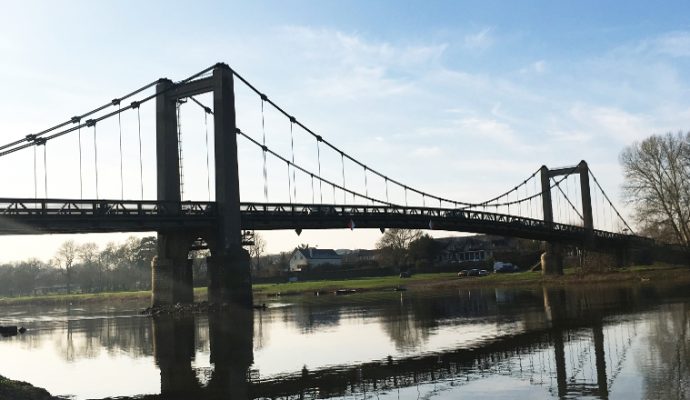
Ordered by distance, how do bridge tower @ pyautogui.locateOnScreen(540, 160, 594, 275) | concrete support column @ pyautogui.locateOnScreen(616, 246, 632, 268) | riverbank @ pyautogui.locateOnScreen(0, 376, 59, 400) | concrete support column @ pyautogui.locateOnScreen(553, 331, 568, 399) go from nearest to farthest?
1. riverbank @ pyautogui.locateOnScreen(0, 376, 59, 400)
2. concrete support column @ pyautogui.locateOnScreen(553, 331, 568, 399)
3. concrete support column @ pyautogui.locateOnScreen(616, 246, 632, 268)
4. bridge tower @ pyautogui.locateOnScreen(540, 160, 594, 275)

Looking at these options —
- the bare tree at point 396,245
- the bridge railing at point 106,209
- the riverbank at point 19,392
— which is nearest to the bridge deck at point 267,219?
the bridge railing at point 106,209

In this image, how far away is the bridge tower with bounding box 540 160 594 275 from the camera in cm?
9625

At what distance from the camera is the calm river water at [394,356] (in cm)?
2092

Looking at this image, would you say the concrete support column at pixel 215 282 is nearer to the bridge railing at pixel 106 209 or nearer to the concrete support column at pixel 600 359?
the bridge railing at pixel 106 209

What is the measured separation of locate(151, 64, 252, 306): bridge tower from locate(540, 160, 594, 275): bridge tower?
4767cm

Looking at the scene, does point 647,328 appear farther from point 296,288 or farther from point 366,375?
point 296,288

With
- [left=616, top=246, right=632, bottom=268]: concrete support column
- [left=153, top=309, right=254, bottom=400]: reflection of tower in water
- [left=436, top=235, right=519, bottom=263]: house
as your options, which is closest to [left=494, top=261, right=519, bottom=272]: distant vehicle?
[left=616, top=246, right=632, bottom=268]: concrete support column

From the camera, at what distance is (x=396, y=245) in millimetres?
148750

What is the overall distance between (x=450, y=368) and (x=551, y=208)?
84.8 m

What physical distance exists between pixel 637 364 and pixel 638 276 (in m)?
61.0

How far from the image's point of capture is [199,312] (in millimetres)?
62156

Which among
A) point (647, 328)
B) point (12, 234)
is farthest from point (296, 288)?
point (647, 328)

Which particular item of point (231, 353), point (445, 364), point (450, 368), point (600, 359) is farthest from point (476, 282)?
point (450, 368)

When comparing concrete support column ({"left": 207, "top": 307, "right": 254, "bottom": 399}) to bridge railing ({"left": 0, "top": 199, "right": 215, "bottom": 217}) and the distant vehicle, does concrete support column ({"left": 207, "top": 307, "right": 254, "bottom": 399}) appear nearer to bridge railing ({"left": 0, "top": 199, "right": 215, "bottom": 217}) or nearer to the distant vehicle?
bridge railing ({"left": 0, "top": 199, "right": 215, "bottom": 217})
